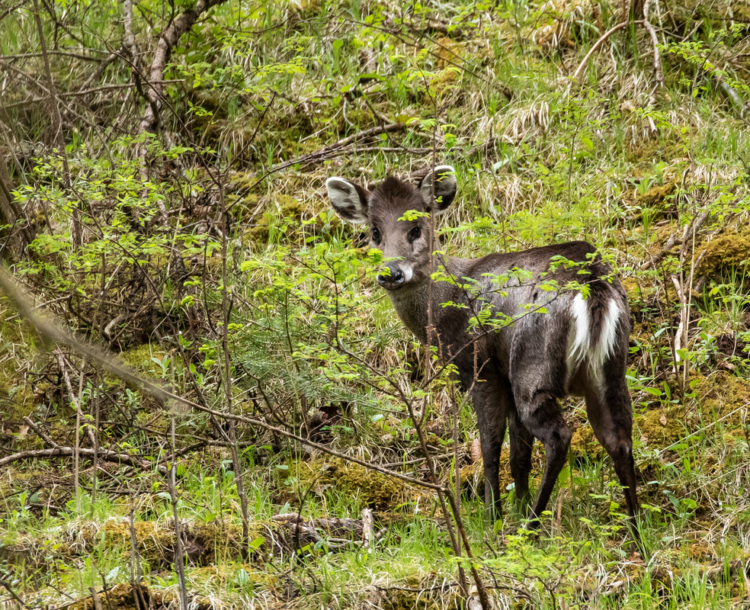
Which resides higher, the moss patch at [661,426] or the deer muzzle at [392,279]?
the deer muzzle at [392,279]

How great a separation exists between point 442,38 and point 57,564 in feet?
24.2

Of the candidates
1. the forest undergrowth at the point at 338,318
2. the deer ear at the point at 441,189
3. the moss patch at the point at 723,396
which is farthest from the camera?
the deer ear at the point at 441,189

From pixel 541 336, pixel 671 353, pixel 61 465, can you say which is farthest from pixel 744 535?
pixel 61 465

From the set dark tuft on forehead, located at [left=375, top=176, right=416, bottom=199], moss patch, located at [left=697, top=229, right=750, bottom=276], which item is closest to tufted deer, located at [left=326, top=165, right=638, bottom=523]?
dark tuft on forehead, located at [left=375, top=176, right=416, bottom=199]

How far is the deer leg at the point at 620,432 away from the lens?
443 cm

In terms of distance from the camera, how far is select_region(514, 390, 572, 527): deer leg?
4523 millimetres

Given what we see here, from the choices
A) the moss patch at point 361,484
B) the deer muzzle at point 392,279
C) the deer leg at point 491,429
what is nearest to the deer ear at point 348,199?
the deer muzzle at point 392,279

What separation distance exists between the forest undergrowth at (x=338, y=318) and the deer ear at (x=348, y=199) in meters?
0.43

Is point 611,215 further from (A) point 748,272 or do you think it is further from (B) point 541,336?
(B) point 541,336

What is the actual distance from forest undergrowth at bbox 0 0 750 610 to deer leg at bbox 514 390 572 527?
9.6 inches

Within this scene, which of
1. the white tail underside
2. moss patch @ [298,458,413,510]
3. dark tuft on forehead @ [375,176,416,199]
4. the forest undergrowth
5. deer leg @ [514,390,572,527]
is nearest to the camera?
the forest undergrowth

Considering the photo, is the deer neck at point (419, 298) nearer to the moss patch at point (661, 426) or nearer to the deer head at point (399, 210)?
the deer head at point (399, 210)

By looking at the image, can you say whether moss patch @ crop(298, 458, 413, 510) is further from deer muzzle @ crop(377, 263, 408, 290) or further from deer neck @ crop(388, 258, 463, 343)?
deer muzzle @ crop(377, 263, 408, 290)

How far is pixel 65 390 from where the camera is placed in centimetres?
666
